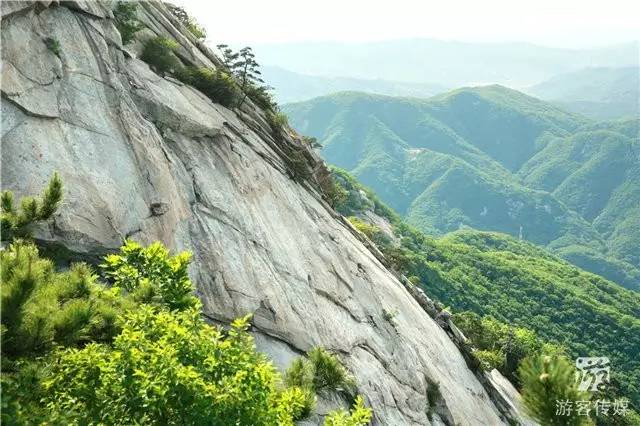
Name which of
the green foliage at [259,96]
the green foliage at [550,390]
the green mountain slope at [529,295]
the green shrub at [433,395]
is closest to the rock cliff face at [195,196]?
the green shrub at [433,395]

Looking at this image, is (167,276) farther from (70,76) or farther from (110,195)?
(70,76)

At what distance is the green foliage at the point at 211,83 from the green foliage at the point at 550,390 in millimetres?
23469

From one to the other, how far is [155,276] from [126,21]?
59.2ft

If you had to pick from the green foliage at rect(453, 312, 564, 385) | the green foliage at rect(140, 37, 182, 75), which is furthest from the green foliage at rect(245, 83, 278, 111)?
the green foliage at rect(453, 312, 564, 385)

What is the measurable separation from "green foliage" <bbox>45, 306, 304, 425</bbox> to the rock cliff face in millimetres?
6293

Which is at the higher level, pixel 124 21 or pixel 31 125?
pixel 124 21

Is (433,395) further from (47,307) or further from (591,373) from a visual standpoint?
(47,307)

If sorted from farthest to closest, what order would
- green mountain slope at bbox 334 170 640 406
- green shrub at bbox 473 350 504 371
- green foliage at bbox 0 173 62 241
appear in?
green mountain slope at bbox 334 170 640 406
green shrub at bbox 473 350 504 371
green foliage at bbox 0 173 62 241

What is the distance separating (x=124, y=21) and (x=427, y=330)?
2477 cm

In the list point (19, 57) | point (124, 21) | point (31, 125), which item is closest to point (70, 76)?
point (19, 57)

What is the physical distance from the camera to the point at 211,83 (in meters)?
28.0

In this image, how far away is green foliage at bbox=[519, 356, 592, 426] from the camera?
23.8ft

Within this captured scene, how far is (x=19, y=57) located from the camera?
1645 cm

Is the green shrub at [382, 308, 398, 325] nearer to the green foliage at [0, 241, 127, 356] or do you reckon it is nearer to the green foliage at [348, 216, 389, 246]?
the green foliage at [0, 241, 127, 356]
